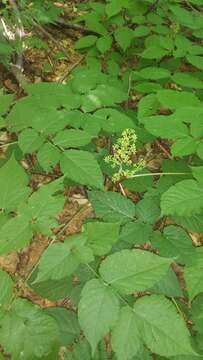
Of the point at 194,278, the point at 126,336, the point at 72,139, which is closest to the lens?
the point at 126,336

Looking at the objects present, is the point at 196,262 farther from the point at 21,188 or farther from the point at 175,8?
the point at 175,8

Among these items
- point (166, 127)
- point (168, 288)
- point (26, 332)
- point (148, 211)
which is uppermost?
point (166, 127)

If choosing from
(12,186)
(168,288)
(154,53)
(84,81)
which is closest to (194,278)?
(168,288)

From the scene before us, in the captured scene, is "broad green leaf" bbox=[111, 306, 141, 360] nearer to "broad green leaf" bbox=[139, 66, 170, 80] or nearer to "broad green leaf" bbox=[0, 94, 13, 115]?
"broad green leaf" bbox=[0, 94, 13, 115]

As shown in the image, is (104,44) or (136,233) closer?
(136,233)

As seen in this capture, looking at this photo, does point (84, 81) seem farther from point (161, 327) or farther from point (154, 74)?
point (161, 327)

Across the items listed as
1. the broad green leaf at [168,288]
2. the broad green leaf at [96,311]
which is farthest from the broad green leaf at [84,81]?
the broad green leaf at [96,311]

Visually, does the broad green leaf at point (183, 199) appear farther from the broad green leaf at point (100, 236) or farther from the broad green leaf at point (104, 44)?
the broad green leaf at point (104, 44)
